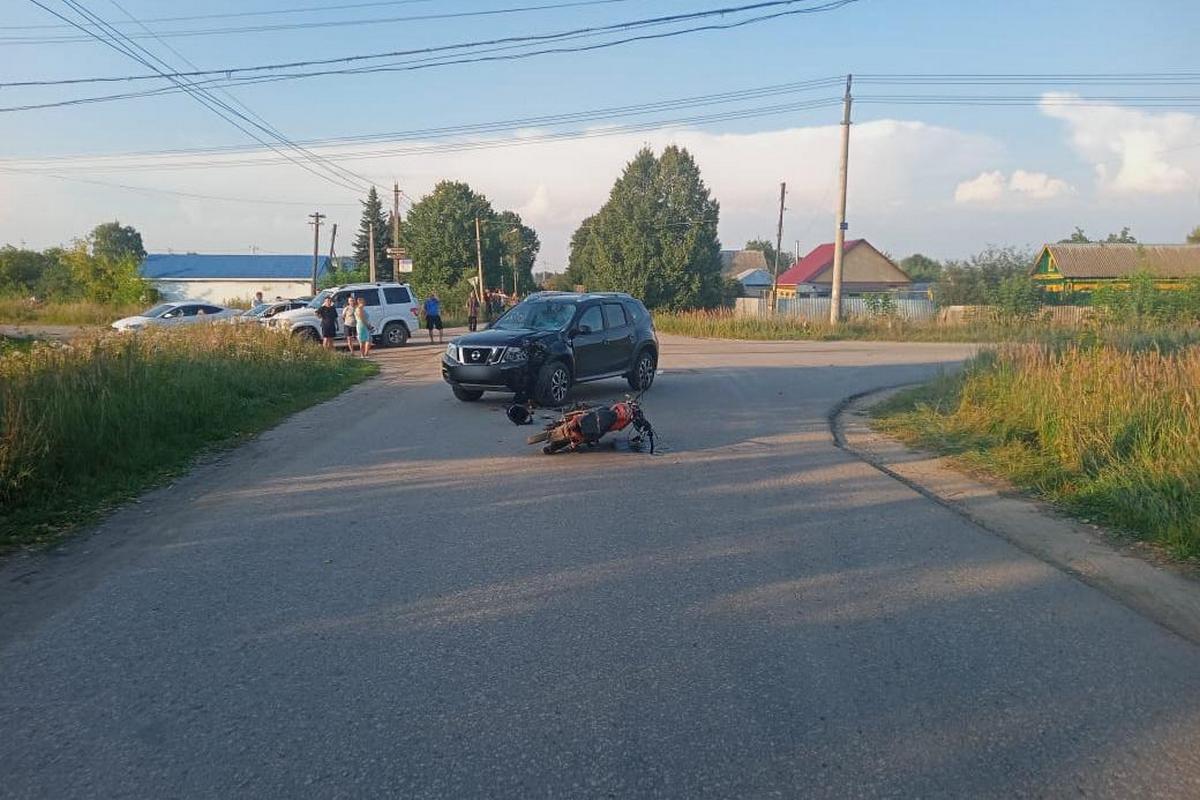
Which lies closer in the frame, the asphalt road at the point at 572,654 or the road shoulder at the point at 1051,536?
the asphalt road at the point at 572,654

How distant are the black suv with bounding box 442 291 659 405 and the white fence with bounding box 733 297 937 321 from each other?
25587 millimetres

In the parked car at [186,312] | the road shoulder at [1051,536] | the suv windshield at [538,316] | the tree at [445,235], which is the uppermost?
the tree at [445,235]

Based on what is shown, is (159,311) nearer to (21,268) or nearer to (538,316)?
(538,316)

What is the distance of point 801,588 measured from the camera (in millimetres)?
5930

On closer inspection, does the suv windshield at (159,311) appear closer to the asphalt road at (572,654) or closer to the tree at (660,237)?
the asphalt road at (572,654)

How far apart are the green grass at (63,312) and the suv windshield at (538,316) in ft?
103

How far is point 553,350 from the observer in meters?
14.3

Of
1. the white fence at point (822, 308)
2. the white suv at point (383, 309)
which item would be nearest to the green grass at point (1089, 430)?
the white suv at point (383, 309)

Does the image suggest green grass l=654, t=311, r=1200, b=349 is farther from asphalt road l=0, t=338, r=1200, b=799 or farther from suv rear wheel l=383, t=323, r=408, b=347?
asphalt road l=0, t=338, r=1200, b=799

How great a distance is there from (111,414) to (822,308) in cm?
3867

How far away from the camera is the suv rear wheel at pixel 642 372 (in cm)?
1655

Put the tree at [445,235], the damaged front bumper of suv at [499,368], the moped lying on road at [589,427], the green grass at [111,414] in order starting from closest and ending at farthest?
the green grass at [111,414], the moped lying on road at [589,427], the damaged front bumper of suv at [499,368], the tree at [445,235]

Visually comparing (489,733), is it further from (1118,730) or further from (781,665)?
(1118,730)

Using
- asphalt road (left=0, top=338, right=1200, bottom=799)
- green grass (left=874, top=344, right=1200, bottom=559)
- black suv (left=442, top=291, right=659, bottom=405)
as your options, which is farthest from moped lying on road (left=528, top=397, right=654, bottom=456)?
green grass (left=874, top=344, right=1200, bottom=559)
